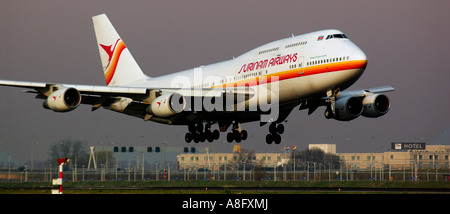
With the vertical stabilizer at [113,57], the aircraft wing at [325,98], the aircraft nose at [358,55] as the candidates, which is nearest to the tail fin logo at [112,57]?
Result: the vertical stabilizer at [113,57]

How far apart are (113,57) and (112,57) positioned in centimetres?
18

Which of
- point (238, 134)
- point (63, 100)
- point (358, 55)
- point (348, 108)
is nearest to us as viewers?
point (358, 55)

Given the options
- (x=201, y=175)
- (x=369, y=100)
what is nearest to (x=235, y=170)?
(x=201, y=175)

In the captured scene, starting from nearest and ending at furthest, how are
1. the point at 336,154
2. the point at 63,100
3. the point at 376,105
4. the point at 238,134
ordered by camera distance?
the point at 63,100, the point at 376,105, the point at 238,134, the point at 336,154

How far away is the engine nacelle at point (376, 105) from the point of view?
50.8 metres

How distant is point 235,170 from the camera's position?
88188 mm

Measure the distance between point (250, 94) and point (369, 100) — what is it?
32.4ft

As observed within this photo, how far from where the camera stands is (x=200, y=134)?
57406 millimetres

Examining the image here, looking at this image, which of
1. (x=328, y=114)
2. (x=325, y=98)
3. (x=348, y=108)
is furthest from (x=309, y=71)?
(x=348, y=108)

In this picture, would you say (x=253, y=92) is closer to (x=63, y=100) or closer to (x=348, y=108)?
(x=348, y=108)

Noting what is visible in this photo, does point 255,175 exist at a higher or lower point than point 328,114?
lower

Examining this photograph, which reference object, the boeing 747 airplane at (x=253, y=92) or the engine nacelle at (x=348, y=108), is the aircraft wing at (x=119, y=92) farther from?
the engine nacelle at (x=348, y=108)

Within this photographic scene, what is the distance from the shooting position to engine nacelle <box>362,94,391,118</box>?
50750 mm

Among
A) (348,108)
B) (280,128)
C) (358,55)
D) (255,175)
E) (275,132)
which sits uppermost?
(358,55)
